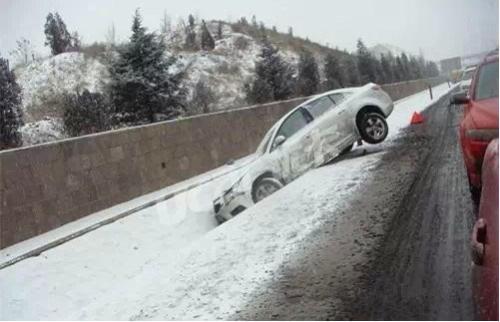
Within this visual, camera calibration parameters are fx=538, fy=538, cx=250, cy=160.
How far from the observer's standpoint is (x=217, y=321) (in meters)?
3.71

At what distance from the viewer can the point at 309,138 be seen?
8.95 m

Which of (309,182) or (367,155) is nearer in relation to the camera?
(309,182)

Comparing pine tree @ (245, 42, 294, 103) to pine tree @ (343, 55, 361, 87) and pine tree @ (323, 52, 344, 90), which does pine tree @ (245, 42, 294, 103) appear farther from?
pine tree @ (343, 55, 361, 87)

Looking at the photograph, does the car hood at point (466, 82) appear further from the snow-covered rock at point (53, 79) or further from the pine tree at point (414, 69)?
the snow-covered rock at point (53, 79)

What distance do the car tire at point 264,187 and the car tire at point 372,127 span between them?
205 centimetres

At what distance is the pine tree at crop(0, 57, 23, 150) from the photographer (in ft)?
22.9

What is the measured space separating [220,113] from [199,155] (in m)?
1.19

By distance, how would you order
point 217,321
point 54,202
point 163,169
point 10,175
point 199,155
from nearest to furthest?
1. point 217,321
2. point 10,175
3. point 54,202
4. point 163,169
5. point 199,155

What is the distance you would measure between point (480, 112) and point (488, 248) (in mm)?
1690

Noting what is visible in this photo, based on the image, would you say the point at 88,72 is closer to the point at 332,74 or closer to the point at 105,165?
the point at 105,165

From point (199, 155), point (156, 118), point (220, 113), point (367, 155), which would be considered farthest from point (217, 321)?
point (220, 113)

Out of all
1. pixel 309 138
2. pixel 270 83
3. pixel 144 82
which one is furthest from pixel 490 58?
pixel 270 83

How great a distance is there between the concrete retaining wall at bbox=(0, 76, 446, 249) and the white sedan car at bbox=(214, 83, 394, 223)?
1.50m

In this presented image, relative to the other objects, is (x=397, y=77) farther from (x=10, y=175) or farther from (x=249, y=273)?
(x=10, y=175)
